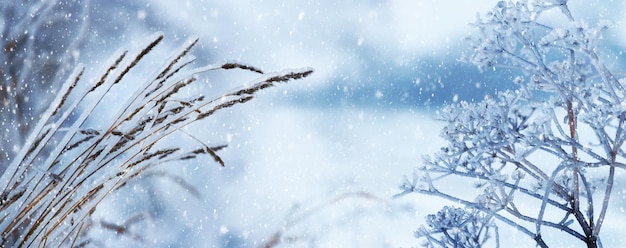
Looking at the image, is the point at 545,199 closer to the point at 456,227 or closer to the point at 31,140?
the point at 456,227

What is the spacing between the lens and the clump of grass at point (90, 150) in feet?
2.50

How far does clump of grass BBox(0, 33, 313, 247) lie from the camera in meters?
0.76

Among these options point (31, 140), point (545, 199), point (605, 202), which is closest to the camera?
point (31, 140)

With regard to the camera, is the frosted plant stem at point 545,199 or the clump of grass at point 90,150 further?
the frosted plant stem at point 545,199

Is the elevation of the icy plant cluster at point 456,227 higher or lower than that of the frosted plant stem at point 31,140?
higher

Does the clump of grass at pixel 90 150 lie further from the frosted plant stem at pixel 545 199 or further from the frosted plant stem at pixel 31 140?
the frosted plant stem at pixel 545 199

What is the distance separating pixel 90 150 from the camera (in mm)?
795

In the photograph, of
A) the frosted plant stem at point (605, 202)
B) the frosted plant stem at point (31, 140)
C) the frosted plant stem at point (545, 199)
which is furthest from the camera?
the frosted plant stem at point (605, 202)

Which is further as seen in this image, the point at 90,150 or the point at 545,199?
the point at 545,199

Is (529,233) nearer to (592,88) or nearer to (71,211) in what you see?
(592,88)

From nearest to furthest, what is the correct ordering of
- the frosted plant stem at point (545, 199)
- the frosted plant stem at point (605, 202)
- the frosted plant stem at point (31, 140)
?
the frosted plant stem at point (31, 140) → the frosted plant stem at point (545, 199) → the frosted plant stem at point (605, 202)

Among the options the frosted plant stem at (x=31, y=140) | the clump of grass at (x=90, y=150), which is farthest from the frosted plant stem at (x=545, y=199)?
the frosted plant stem at (x=31, y=140)

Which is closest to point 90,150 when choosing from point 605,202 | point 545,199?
point 545,199

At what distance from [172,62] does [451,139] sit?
229cm
